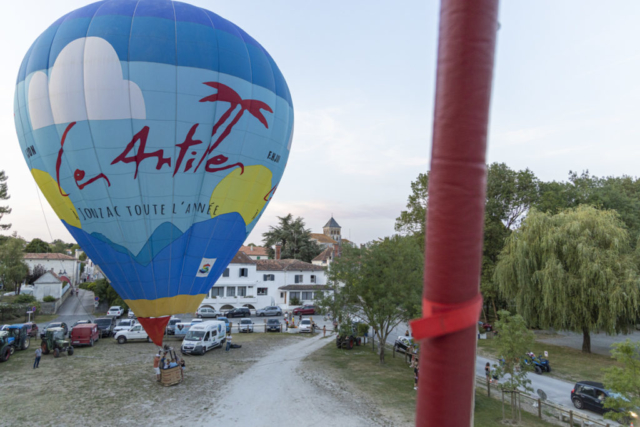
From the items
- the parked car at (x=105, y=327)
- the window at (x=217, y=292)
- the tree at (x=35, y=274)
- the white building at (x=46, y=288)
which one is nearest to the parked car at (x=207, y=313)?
the window at (x=217, y=292)

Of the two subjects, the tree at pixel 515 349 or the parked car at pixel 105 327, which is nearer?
the tree at pixel 515 349

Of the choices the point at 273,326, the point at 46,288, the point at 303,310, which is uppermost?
the point at 273,326

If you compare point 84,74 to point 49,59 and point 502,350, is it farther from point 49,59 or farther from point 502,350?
point 502,350

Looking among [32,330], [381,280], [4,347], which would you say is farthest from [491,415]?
[32,330]

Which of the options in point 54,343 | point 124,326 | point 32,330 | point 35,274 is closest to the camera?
point 54,343

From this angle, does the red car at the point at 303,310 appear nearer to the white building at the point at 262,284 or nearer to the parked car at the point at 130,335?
the white building at the point at 262,284

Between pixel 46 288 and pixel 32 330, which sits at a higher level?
pixel 32 330

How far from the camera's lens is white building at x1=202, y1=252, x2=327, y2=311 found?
46062 millimetres

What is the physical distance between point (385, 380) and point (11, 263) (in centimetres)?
5026

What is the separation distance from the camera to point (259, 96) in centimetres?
1588

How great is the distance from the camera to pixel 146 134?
1383 centimetres

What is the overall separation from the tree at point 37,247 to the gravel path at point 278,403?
9418 cm

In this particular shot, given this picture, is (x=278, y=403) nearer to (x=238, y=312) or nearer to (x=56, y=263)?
(x=238, y=312)

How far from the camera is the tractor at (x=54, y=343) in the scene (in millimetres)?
23500
